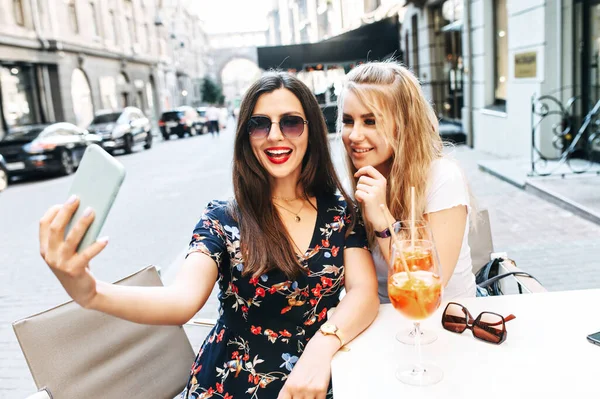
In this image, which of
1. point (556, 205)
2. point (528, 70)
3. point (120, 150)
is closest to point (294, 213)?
point (556, 205)

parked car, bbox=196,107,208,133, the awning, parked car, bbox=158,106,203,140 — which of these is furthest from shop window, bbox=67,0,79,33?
the awning

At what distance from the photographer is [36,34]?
22.4m

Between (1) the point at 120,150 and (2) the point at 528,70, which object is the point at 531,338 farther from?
(1) the point at 120,150

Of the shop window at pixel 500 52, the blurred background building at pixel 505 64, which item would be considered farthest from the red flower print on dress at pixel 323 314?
the shop window at pixel 500 52

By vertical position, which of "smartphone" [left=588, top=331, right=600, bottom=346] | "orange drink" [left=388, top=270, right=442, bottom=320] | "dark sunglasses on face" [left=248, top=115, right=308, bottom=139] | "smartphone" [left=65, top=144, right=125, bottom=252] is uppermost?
"dark sunglasses on face" [left=248, top=115, right=308, bottom=139]

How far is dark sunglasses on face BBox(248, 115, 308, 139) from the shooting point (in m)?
2.10

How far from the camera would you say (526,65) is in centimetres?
988

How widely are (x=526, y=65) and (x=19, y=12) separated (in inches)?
798

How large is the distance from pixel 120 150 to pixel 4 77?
504 cm

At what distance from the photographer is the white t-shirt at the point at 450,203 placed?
221cm

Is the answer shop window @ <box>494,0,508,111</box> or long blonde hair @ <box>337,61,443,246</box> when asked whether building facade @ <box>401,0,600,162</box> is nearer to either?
shop window @ <box>494,0,508,111</box>

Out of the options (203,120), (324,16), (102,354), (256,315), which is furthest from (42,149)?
(324,16)

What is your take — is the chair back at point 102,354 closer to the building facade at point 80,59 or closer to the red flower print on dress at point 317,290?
the red flower print on dress at point 317,290

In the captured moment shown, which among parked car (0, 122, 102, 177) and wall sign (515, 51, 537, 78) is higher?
wall sign (515, 51, 537, 78)
